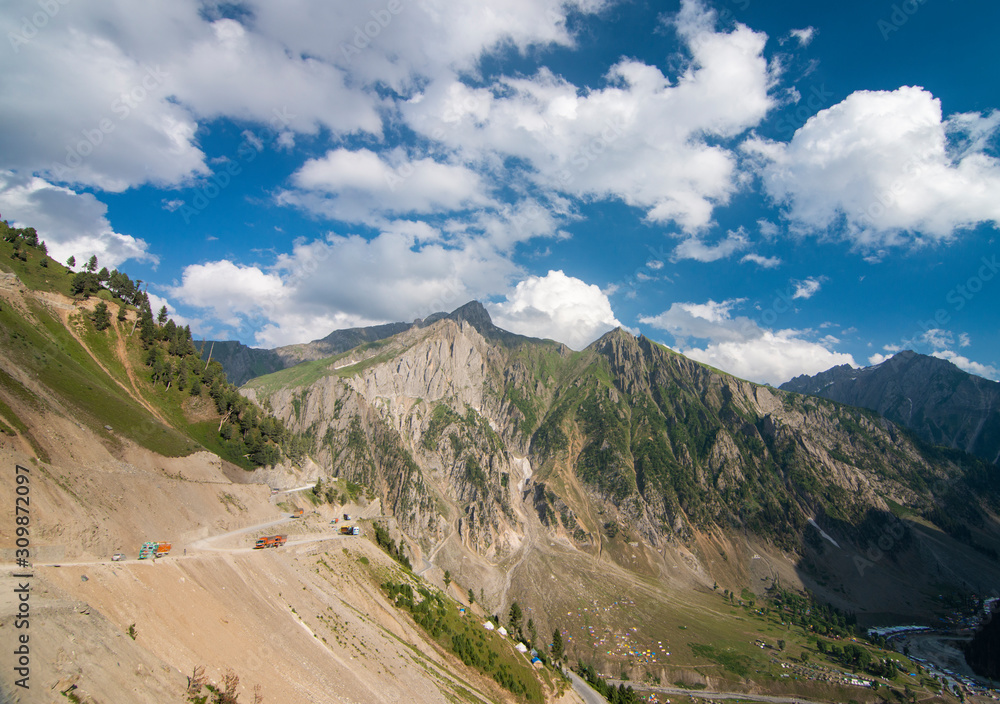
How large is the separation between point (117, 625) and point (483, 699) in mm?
38570

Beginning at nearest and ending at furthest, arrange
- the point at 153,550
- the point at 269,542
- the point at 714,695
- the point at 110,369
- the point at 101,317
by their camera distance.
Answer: the point at 153,550
the point at 269,542
the point at 110,369
the point at 101,317
the point at 714,695

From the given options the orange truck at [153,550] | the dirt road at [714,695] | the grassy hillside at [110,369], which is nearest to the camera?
the orange truck at [153,550]

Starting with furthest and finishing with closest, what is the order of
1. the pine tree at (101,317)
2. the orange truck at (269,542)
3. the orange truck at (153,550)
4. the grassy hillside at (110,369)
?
the pine tree at (101,317) → the grassy hillside at (110,369) → the orange truck at (269,542) → the orange truck at (153,550)

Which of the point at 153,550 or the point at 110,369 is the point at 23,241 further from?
the point at 153,550

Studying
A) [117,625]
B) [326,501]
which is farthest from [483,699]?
[326,501]

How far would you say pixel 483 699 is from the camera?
160 feet

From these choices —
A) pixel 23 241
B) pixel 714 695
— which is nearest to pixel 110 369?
pixel 23 241

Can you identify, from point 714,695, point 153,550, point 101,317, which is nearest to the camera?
point 153,550

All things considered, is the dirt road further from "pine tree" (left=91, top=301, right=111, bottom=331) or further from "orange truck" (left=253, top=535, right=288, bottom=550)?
"pine tree" (left=91, top=301, right=111, bottom=331)

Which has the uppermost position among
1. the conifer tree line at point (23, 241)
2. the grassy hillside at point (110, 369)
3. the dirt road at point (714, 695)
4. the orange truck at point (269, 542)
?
the conifer tree line at point (23, 241)

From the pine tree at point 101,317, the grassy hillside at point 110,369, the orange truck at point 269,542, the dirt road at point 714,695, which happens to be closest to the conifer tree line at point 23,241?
the grassy hillside at point 110,369

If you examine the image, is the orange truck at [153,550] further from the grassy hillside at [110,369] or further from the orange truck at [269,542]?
the grassy hillside at [110,369]

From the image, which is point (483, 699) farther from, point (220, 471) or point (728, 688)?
point (728, 688)

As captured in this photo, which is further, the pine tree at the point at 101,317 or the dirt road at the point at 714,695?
the dirt road at the point at 714,695
